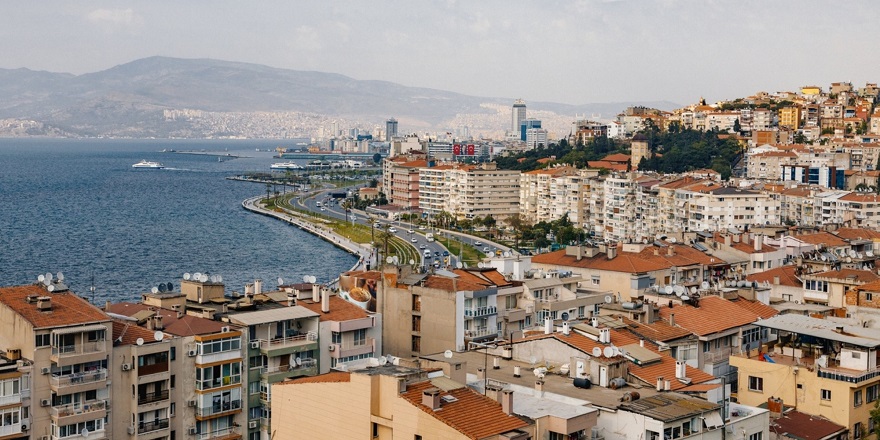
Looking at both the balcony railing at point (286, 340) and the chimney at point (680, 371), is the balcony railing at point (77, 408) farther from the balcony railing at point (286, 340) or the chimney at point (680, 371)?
the chimney at point (680, 371)

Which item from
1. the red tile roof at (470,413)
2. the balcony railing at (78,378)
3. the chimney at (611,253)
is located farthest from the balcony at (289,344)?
the chimney at (611,253)

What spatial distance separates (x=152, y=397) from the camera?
15789 millimetres

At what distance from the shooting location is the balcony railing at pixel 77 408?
14750mm

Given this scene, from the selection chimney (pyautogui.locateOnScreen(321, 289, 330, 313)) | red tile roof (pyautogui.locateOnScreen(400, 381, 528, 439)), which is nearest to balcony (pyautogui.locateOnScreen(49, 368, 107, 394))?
chimney (pyautogui.locateOnScreen(321, 289, 330, 313))

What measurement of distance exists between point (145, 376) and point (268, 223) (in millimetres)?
65427

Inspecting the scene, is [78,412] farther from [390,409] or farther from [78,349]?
[390,409]

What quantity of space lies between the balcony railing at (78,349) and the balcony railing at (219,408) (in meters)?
1.89

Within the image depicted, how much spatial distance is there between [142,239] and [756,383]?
5970 cm

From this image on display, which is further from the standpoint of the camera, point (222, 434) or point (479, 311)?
point (479, 311)

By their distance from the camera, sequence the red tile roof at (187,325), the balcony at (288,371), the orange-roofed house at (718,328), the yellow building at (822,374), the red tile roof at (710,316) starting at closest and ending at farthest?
1. the yellow building at (822,374)
2. the red tile roof at (187,325)
3. the balcony at (288,371)
4. the orange-roofed house at (718,328)
5. the red tile roof at (710,316)

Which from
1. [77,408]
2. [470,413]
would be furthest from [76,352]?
[470,413]

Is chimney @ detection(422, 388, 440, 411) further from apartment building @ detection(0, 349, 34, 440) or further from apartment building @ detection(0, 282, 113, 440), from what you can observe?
apartment building @ detection(0, 349, 34, 440)

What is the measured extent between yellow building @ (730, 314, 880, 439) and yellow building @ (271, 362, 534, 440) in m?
5.19

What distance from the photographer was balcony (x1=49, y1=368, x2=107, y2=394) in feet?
48.3
